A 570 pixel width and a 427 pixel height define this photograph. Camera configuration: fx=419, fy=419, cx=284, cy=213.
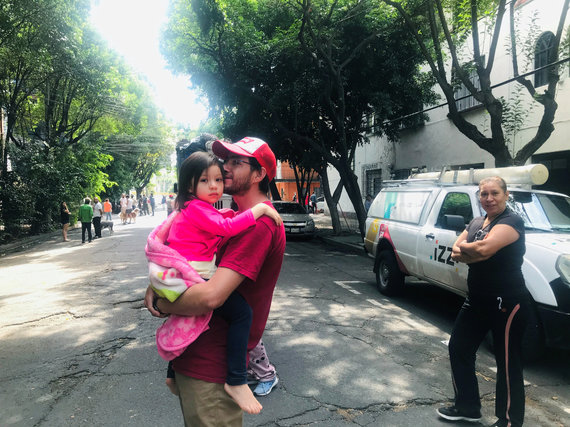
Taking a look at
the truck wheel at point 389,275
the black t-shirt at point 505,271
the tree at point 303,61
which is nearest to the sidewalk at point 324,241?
the tree at point 303,61

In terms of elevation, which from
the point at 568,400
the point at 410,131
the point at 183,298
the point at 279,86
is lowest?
the point at 568,400

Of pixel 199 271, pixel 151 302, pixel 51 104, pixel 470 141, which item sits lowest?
pixel 151 302

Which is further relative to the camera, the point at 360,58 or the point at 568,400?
the point at 360,58

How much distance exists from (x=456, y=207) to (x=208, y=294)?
4960mm

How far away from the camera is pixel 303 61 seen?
47.3 feet

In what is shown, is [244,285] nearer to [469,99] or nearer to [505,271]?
[505,271]

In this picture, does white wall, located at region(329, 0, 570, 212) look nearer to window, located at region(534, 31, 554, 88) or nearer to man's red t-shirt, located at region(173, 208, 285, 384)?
window, located at region(534, 31, 554, 88)

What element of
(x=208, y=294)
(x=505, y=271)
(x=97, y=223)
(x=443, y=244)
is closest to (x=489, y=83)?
(x=443, y=244)

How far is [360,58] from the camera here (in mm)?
14758

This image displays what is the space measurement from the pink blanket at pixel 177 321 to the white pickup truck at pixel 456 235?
349 cm

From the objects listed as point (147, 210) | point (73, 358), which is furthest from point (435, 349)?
point (147, 210)

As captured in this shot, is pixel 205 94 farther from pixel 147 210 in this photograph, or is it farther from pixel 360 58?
pixel 147 210

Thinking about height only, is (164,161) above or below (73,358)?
above

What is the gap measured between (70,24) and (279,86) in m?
7.43
